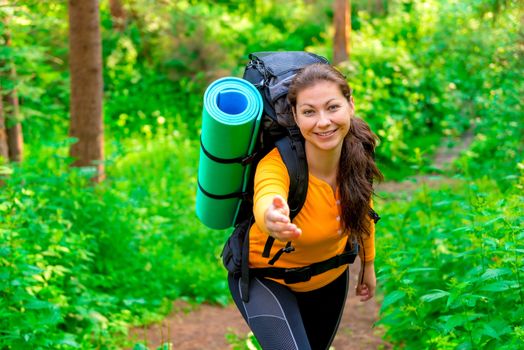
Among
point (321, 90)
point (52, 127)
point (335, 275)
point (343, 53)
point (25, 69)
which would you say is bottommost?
point (52, 127)

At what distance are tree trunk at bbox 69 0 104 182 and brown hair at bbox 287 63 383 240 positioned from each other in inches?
228

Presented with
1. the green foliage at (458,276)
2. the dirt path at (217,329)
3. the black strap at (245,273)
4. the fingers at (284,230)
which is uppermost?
the fingers at (284,230)

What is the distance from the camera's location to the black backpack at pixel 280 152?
9.89 feet

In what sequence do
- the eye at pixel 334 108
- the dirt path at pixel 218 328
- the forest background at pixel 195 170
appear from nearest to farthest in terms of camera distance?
the eye at pixel 334 108 → the forest background at pixel 195 170 → the dirt path at pixel 218 328

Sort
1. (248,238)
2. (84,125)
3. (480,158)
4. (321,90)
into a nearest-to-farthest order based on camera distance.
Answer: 1. (321,90)
2. (248,238)
3. (84,125)
4. (480,158)

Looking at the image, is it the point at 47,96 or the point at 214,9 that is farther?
the point at 214,9

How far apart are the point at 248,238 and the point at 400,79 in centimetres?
1206

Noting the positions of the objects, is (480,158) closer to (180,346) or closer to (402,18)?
(180,346)

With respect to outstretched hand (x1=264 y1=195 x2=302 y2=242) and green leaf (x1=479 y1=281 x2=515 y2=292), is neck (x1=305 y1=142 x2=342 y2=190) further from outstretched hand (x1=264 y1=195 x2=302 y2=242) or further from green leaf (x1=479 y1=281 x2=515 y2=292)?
green leaf (x1=479 y1=281 x2=515 y2=292)

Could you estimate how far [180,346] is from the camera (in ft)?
20.5

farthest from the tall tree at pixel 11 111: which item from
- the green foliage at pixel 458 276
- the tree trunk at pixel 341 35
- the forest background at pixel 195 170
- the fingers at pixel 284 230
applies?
the tree trunk at pixel 341 35

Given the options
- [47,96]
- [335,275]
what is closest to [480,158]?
[335,275]

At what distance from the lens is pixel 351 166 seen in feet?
10.4

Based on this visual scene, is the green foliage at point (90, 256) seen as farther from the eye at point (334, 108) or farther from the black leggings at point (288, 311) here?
the eye at point (334, 108)
